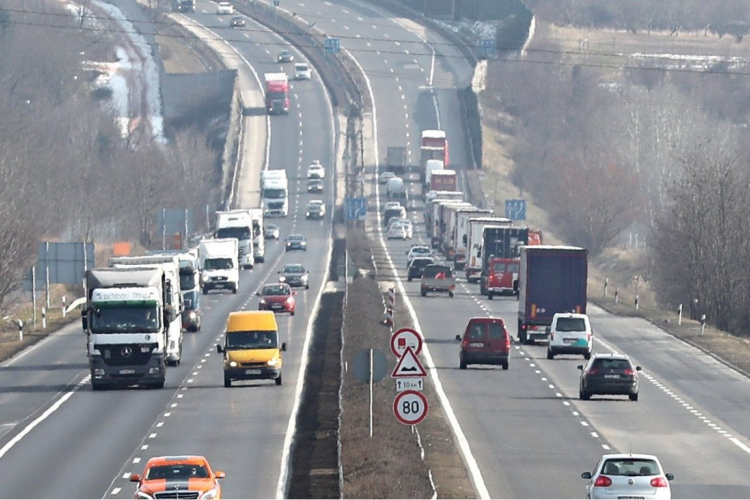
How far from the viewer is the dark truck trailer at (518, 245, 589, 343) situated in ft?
194

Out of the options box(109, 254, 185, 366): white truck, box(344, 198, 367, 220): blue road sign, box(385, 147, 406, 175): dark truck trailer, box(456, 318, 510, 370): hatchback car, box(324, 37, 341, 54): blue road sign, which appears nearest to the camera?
box(109, 254, 185, 366): white truck

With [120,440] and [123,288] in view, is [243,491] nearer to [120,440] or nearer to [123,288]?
[120,440]

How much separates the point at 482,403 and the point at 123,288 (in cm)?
1030

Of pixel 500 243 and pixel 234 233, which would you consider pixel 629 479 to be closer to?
pixel 500 243

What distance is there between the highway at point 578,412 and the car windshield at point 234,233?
14587mm

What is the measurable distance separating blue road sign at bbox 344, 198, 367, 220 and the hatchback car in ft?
236

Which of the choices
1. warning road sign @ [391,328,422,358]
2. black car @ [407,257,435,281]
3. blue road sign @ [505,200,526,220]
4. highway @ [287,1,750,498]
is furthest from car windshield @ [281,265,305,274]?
warning road sign @ [391,328,422,358]

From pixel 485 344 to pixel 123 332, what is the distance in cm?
1183

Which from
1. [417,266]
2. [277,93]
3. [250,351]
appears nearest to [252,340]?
[250,351]

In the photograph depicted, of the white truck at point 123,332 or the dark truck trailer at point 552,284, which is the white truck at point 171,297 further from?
the dark truck trailer at point 552,284

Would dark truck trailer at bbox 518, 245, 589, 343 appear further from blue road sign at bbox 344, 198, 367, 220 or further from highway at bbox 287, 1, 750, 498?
blue road sign at bbox 344, 198, 367, 220

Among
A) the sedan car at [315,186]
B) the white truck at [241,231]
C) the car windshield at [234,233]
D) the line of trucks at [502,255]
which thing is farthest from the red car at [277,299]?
the sedan car at [315,186]

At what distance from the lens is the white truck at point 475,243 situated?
287 feet

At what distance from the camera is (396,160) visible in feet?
474
